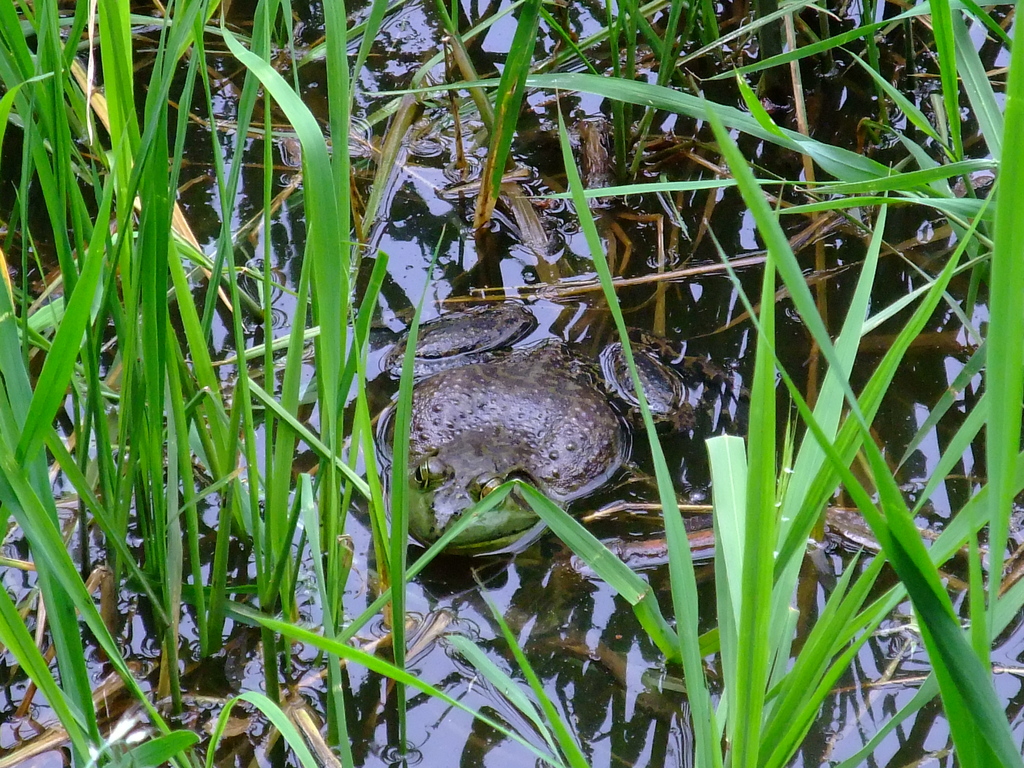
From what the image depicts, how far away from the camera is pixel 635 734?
1683mm

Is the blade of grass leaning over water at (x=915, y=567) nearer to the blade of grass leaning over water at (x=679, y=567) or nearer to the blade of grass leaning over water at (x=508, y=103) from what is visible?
the blade of grass leaning over water at (x=679, y=567)

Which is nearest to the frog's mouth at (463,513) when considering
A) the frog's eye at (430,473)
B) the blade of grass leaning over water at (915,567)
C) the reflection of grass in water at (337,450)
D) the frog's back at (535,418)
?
the frog's eye at (430,473)

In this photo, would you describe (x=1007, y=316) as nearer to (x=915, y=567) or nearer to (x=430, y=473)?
(x=915, y=567)

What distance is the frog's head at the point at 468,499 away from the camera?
2.09 meters

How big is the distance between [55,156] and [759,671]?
1177 millimetres

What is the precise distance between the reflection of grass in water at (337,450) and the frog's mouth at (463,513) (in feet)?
1.08

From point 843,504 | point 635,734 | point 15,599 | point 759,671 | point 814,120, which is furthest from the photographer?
point 814,120

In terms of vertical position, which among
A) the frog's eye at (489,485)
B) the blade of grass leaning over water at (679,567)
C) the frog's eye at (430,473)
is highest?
the blade of grass leaning over water at (679,567)

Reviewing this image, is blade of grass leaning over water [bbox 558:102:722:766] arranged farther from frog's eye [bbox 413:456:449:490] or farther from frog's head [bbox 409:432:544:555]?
frog's eye [bbox 413:456:449:490]

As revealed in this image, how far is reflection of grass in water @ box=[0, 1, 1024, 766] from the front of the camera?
830mm

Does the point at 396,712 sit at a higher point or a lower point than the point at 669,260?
lower

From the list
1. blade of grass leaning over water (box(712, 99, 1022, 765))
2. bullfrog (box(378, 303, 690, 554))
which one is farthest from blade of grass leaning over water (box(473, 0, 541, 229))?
blade of grass leaning over water (box(712, 99, 1022, 765))

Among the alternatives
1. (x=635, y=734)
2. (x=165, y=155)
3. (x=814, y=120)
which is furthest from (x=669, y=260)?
(x=165, y=155)

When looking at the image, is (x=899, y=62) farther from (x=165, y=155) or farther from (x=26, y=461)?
(x=26, y=461)
